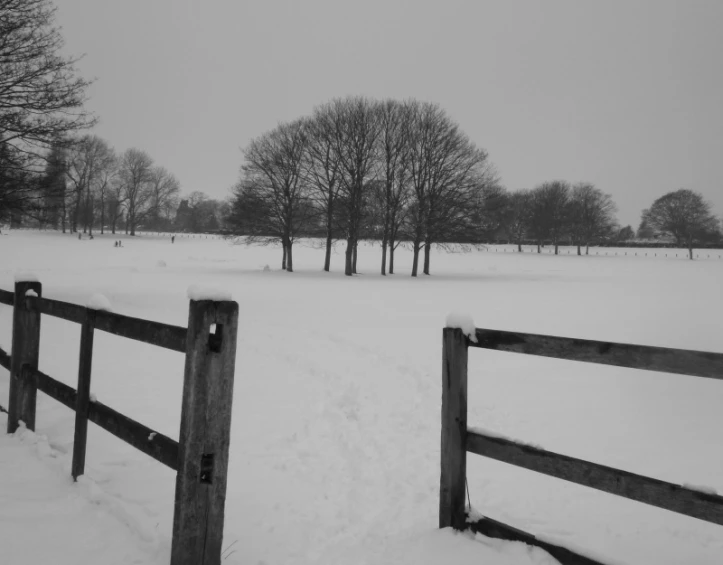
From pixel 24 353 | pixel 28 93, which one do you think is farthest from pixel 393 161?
pixel 24 353

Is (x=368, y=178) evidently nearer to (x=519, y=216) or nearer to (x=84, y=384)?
(x=84, y=384)

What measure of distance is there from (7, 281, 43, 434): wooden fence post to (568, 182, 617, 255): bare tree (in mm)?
78676

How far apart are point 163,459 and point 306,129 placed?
1464 inches

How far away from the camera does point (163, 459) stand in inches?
106

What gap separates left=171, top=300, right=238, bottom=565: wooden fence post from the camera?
2.38m

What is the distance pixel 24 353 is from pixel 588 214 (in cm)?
8139

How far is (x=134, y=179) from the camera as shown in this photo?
78.6 m

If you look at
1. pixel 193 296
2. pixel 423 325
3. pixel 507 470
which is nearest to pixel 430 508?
pixel 507 470

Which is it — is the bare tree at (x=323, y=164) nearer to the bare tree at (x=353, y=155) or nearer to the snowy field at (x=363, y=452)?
the bare tree at (x=353, y=155)

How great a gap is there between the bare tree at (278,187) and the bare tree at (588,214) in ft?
172

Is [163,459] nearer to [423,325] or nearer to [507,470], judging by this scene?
[507,470]

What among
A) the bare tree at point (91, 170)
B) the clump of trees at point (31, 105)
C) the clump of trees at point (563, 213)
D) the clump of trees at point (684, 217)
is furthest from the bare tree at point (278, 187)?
the clump of trees at point (684, 217)

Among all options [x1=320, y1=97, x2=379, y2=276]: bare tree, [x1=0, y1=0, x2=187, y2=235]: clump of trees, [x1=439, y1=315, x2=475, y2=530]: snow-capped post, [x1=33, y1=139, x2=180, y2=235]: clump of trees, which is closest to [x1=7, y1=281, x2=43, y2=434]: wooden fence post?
[x1=439, y1=315, x2=475, y2=530]: snow-capped post

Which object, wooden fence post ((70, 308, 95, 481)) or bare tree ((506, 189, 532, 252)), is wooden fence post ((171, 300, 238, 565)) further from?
bare tree ((506, 189, 532, 252))
